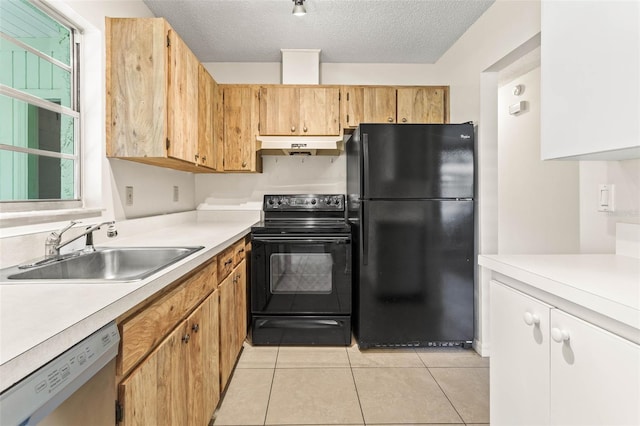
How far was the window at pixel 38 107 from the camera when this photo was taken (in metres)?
1.46

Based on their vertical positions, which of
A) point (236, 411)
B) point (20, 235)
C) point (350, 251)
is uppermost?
point (20, 235)

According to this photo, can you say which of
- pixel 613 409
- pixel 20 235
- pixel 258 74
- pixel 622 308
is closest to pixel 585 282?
pixel 622 308

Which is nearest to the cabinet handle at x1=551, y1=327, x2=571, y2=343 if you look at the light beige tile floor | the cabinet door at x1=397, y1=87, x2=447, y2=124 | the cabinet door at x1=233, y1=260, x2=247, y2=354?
the light beige tile floor

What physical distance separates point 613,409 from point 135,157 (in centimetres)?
221

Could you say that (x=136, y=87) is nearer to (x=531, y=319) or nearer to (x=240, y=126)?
(x=240, y=126)

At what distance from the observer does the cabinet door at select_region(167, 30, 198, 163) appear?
1.97 meters

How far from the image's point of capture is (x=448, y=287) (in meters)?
2.51

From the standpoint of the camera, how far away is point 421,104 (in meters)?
2.98

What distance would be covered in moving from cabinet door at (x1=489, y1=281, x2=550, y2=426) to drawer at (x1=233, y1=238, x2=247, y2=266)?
4.95 feet

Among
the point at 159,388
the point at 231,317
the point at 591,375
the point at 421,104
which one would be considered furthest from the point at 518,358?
the point at 421,104

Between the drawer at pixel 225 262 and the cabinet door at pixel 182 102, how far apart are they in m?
0.66

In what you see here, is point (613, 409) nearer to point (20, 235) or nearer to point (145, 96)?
point (20, 235)

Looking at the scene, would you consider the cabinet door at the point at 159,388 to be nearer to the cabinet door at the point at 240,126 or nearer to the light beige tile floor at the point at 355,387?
the light beige tile floor at the point at 355,387

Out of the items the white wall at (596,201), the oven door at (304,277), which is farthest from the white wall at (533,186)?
the oven door at (304,277)
